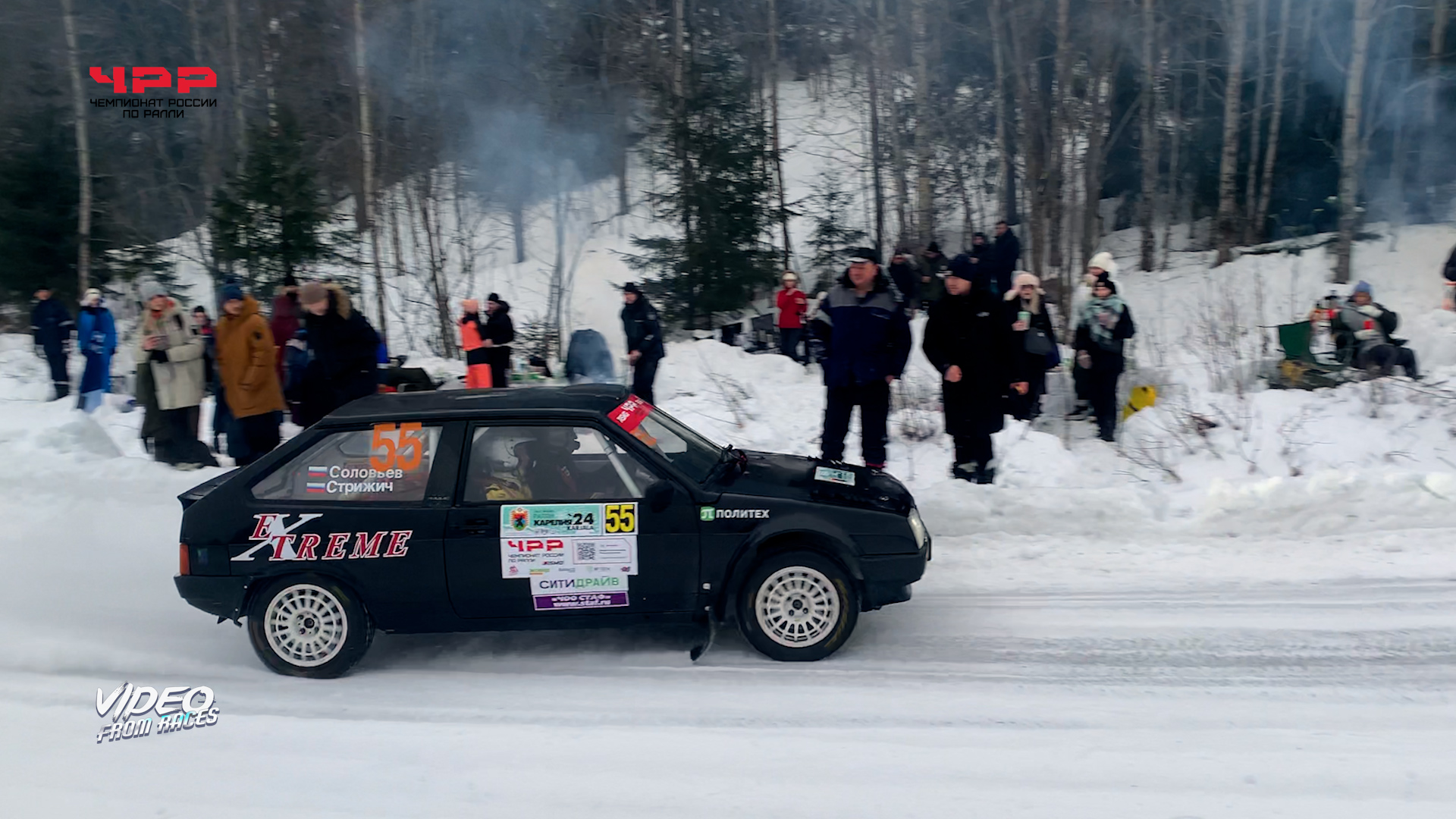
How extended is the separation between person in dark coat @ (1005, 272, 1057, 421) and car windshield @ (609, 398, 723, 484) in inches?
121

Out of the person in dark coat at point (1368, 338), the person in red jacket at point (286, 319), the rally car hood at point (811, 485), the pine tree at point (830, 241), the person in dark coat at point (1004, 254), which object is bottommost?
the rally car hood at point (811, 485)

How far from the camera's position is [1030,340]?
9.30 m

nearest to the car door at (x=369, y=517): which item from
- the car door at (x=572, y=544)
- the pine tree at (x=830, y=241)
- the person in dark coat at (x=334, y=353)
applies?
the car door at (x=572, y=544)

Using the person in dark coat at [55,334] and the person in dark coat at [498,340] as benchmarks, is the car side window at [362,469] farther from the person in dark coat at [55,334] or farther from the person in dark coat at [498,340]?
the person in dark coat at [55,334]

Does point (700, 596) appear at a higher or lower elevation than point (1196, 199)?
lower

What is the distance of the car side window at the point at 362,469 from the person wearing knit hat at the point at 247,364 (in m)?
3.08

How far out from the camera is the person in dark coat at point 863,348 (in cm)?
771

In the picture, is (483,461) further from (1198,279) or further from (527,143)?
(527,143)

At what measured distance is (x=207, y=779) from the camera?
449 centimetres

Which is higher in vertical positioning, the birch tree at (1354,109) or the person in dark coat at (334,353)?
the birch tree at (1354,109)

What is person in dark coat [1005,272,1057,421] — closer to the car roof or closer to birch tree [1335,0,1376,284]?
the car roof

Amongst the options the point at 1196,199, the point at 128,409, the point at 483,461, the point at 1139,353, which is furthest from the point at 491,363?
the point at 1196,199

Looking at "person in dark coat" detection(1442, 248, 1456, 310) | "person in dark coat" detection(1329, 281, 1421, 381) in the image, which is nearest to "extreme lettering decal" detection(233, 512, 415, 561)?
"person in dark coat" detection(1329, 281, 1421, 381)

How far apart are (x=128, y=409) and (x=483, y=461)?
9.68 metres
